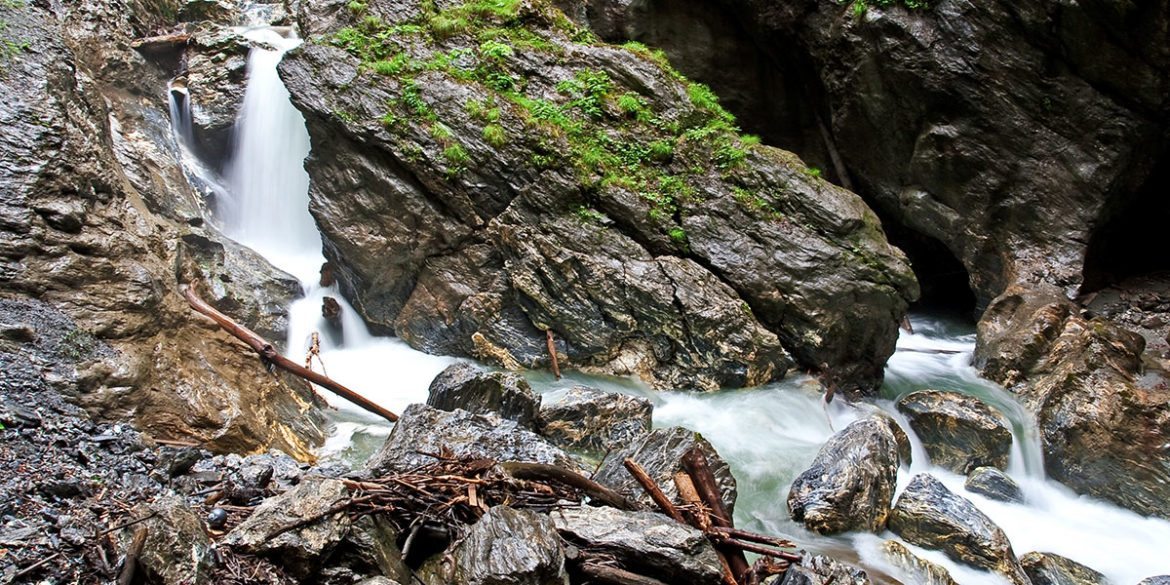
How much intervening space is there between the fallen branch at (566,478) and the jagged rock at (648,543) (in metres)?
0.42

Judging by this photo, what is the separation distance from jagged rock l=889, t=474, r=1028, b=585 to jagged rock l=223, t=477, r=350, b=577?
17.9ft

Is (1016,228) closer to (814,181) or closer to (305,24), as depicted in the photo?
(814,181)

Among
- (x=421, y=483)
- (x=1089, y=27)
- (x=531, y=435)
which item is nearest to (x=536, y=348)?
(x=531, y=435)

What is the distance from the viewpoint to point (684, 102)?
11.6 m

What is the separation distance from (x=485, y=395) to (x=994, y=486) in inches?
249

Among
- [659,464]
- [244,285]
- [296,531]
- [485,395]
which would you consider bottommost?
[244,285]

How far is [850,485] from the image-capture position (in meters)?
6.36

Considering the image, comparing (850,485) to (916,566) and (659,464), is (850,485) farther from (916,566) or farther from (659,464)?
(659,464)

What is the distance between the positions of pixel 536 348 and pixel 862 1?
9.98m

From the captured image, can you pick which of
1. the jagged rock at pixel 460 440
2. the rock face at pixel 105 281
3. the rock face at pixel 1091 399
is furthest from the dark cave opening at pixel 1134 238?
the rock face at pixel 105 281

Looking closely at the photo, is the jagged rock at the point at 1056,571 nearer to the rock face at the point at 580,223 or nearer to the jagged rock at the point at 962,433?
the jagged rock at the point at 962,433

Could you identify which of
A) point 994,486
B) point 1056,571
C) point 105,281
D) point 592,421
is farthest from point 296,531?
point 994,486

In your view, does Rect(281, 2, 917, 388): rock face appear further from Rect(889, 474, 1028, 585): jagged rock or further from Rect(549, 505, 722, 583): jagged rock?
Rect(549, 505, 722, 583): jagged rock

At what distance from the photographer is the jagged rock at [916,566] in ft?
17.7
